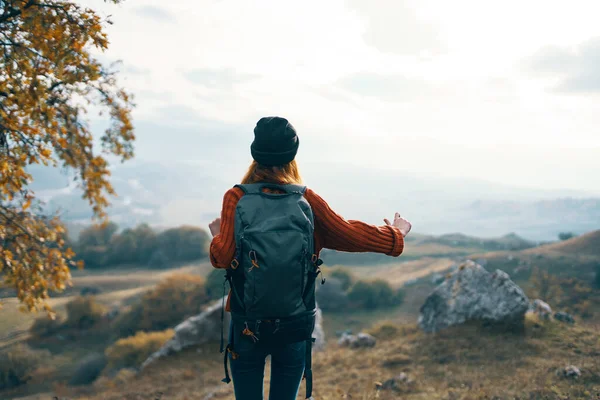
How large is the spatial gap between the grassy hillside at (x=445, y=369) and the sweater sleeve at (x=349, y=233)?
5248mm

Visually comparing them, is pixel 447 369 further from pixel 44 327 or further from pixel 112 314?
pixel 112 314

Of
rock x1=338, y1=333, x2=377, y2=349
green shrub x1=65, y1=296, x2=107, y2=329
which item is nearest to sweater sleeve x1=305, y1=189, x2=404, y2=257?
rock x1=338, y1=333, x2=377, y2=349

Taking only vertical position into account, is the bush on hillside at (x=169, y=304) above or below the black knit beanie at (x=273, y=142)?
below

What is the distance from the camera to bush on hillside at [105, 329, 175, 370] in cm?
2505

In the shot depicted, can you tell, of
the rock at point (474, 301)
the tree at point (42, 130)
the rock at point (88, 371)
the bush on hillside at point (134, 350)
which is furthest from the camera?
the rock at point (88, 371)

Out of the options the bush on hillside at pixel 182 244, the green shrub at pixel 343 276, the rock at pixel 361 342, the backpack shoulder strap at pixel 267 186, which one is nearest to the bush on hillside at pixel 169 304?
the green shrub at pixel 343 276

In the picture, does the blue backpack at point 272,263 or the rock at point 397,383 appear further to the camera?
the rock at point 397,383

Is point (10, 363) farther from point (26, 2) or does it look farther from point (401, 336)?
point (26, 2)

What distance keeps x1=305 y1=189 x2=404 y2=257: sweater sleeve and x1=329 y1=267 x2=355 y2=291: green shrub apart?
161 feet

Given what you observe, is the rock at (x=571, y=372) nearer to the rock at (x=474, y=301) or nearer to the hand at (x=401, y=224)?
the rock at (x=474, y=301)

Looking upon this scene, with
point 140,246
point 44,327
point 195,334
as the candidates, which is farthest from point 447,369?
point 140,246

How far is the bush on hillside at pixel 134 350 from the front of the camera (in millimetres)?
25047

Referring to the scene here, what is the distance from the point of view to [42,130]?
7.15 m

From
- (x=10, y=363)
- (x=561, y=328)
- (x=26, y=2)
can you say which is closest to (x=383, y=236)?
(x=26, y=2)
